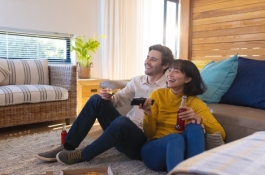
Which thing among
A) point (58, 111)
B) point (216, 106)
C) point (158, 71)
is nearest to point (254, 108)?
point (216, 106)

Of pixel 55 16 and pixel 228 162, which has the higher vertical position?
pixel 55 16

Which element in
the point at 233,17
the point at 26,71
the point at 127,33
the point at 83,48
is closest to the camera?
the point at 233,17

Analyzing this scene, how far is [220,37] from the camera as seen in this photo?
2754mm

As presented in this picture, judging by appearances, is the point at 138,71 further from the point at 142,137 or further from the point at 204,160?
the point at 204,160

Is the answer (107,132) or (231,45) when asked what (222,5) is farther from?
(107,132)

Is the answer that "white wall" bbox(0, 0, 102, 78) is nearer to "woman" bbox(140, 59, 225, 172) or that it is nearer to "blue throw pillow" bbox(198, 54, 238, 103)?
"blue throw pillow" bbox(198, 54, 238, 103)

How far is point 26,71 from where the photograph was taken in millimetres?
2912

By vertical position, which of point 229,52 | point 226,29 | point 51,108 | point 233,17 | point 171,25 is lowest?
point 51,108

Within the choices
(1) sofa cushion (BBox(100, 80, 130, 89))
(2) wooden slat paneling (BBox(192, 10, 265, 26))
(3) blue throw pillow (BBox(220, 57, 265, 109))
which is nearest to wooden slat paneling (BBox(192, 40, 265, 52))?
(2) wooden slat paneling (BBox(192, 10, 265, 26))

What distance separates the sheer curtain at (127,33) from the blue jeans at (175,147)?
282 centimetres

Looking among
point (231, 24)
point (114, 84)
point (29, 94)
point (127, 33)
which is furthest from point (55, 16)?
point (231, 24)

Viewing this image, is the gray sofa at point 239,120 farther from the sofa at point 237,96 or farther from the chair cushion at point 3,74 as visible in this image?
the chair cushion at point 3,74

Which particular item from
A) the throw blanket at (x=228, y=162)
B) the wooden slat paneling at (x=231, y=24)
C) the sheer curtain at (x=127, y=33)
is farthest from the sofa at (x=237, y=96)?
the sheer curtain at (x=127, y=33)

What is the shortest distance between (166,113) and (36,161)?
931mm
